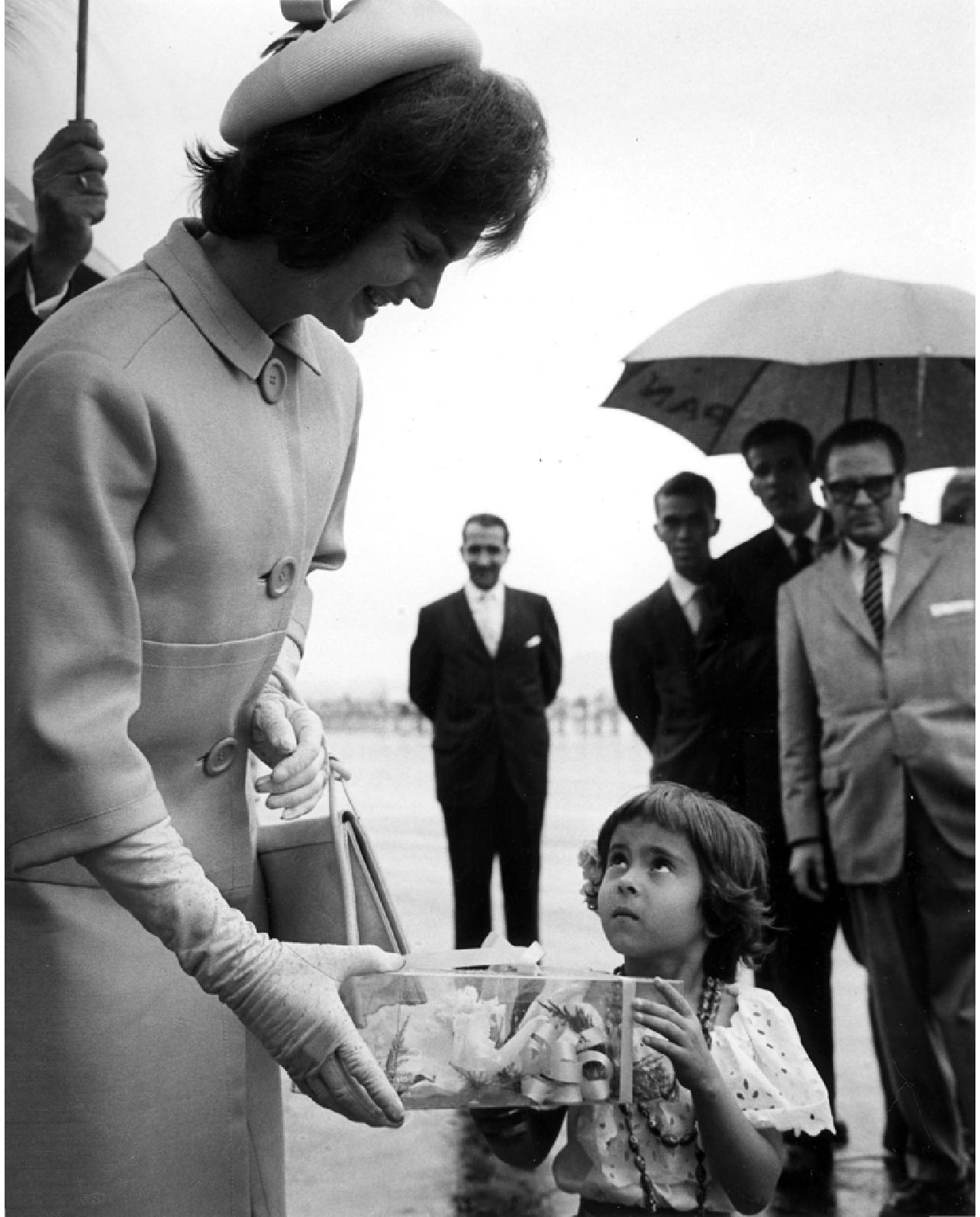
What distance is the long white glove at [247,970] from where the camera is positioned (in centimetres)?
158

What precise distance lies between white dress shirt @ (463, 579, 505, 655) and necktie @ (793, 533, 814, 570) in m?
0.42

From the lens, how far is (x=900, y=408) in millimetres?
2104

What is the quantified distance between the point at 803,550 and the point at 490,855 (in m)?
0.59

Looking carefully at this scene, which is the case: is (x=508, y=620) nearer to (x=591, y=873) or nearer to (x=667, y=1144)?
(x=591, y=873)

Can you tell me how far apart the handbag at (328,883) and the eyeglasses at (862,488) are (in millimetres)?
804

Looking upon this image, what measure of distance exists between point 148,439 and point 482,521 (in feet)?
1.58

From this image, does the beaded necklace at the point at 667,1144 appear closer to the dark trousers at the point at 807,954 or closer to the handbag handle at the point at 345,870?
the dark trousers at the point at 807,954

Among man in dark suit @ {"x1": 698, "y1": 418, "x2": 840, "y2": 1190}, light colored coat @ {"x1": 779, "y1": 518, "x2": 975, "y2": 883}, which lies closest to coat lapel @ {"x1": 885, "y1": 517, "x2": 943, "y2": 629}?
light colored coat @ {"x1": 779, "y1": 518, "x2": 975, "y2": 883}

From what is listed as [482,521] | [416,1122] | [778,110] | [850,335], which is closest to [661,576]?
[482,521]

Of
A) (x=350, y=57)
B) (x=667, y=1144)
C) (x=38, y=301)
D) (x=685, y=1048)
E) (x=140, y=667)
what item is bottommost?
(x=667, y=1144)

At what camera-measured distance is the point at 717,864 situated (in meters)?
1.87

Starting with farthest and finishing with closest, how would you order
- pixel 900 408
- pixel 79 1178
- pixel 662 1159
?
A: pixel 900 408 → pixel 662 1159 → pixel 79 1178

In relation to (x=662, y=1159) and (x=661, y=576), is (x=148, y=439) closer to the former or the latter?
(x=661, y=576)

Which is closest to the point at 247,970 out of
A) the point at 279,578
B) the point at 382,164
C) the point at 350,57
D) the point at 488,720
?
the point at 279,578
